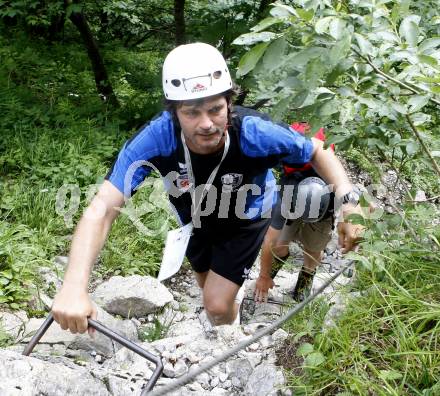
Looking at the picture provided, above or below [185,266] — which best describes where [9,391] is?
above

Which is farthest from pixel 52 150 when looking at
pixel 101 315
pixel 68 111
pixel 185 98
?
pixel 185 98

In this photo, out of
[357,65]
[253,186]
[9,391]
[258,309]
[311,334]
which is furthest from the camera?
[258,309]

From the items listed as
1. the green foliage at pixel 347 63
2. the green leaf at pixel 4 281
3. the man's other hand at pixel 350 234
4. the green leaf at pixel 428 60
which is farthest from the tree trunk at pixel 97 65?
the green leaf at pixel 428 60

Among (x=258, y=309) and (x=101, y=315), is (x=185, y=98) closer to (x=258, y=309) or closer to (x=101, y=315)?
(x=101, y=315)

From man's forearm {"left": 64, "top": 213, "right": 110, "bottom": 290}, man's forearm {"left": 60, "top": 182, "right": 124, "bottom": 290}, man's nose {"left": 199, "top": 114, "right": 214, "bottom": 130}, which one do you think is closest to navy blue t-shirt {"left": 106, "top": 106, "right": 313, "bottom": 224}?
man's forearm {"left": 60, "top": 182, "right": 124, "bottom": 290}

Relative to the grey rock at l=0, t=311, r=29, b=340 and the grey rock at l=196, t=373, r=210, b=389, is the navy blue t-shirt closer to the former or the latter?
the grey rock at l=196, t=373, r=210, b=389

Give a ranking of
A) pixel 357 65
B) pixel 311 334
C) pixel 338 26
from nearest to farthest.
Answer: pixel 338 26
pixel 357 65
pixel 311 334

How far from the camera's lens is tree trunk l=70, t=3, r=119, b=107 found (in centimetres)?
691

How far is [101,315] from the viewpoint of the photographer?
13.4ft

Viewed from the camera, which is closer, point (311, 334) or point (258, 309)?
point (311, 334)

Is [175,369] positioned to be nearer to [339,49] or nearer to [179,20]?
[339,49]

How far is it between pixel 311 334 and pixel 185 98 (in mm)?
1505

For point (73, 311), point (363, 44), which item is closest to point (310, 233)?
point (73, 311)

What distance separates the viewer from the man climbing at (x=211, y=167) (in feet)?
9.43
